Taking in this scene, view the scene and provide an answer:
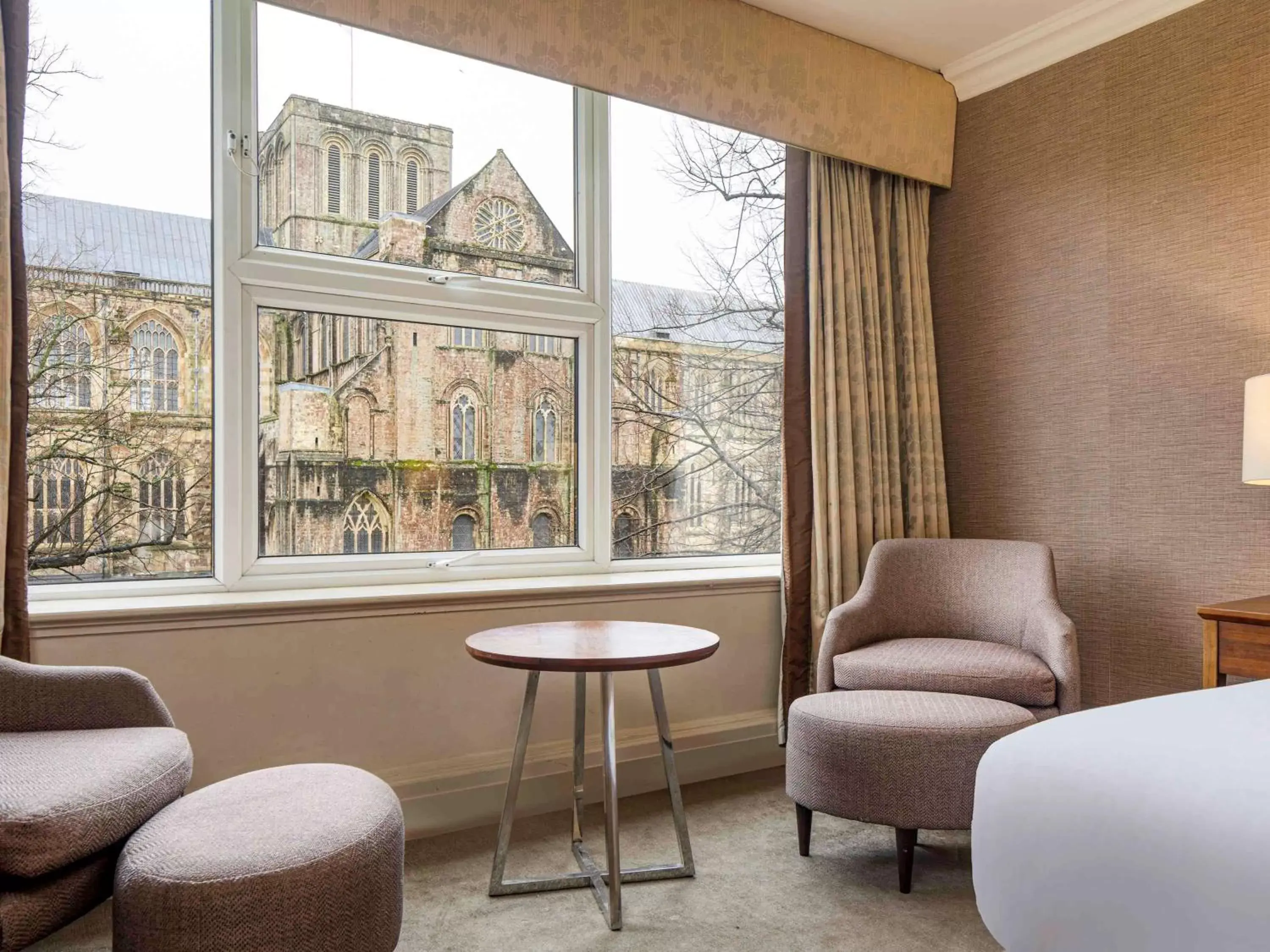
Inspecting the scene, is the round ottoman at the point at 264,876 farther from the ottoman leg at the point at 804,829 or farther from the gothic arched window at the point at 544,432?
the gothic arched window at the point at 544,432

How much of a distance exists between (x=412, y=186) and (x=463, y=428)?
754 mm

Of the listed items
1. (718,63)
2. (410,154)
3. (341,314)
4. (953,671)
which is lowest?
(953,671)

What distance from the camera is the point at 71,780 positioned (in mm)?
1445

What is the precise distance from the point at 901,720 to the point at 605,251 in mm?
1804

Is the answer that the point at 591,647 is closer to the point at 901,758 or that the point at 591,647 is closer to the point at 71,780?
the point at 901,758

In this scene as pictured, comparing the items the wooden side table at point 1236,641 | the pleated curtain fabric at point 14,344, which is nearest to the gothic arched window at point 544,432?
the pleated curtain fabric at point 14,344

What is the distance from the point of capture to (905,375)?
11.0 ft

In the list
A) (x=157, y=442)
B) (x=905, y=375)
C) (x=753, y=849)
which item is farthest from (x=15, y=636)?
(x=905, y=375)

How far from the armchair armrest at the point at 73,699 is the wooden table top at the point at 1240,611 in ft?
8.00

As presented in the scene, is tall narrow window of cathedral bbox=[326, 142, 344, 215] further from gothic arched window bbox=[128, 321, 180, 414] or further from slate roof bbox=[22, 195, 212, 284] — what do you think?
gothic arched window bbox=[128, 321, 180, 414]

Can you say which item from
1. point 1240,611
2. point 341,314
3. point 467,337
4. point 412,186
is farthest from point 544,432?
point 1240,611

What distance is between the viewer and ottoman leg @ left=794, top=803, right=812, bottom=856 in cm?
234

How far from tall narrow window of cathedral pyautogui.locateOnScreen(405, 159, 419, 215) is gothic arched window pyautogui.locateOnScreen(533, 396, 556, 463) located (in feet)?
2.33

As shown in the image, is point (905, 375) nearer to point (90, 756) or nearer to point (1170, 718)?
point (1170, 718)
